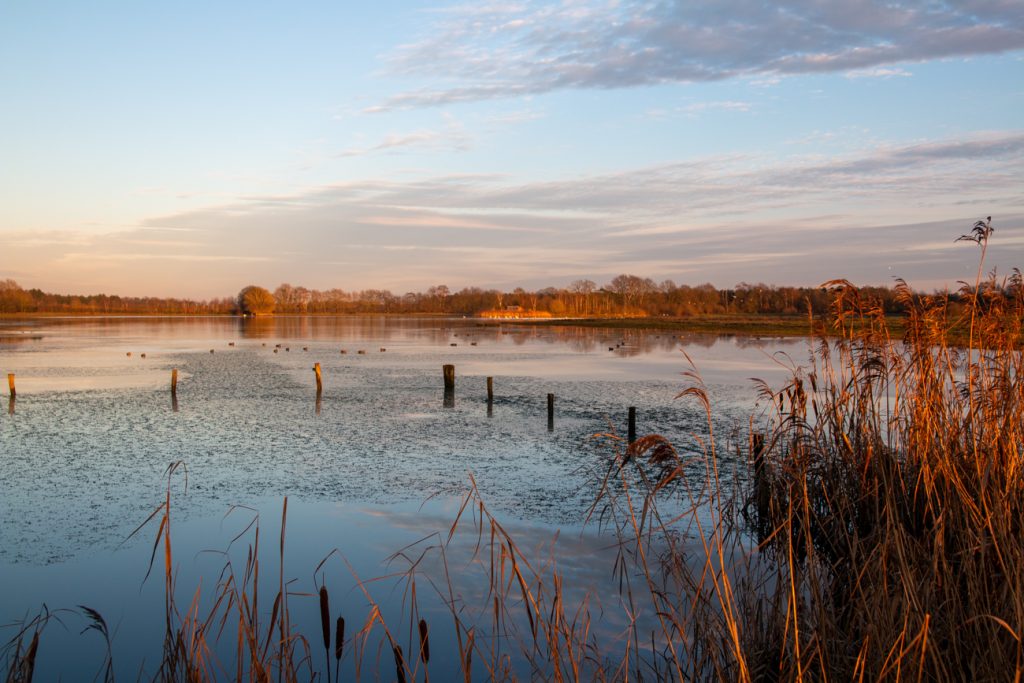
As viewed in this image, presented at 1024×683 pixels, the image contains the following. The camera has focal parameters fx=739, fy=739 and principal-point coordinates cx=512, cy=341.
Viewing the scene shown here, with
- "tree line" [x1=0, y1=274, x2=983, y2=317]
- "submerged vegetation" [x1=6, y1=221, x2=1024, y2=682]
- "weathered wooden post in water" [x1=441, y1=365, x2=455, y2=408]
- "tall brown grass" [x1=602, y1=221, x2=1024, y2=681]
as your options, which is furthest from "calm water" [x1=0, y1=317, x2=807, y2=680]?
"tree line" [x1=0, y1=274, x2=983, y2=317]

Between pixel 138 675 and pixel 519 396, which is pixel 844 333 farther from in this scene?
pixel 519 396

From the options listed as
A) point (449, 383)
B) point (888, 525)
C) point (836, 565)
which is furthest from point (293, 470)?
point (449, 383)

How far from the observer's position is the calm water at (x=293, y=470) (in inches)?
303

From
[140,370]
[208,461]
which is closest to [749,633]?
[208,461]

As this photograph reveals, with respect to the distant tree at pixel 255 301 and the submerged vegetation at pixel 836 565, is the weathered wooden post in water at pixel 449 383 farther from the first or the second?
the distant tree at pixel 255 301

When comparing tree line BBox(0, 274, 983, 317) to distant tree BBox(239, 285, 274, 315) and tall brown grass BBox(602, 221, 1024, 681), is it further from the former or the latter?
tall brown grass BBox(602, 221, 1024, 681)

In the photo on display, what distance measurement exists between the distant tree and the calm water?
127 metres

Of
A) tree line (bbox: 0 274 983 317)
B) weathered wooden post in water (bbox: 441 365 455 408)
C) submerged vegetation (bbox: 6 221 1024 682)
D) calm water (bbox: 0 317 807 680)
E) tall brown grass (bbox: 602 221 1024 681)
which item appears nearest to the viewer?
tall brown grass (bbox: 602 221 1024 681)

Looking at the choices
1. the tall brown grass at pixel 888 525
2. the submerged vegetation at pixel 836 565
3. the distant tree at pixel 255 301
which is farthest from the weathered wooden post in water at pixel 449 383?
the distant tree at pixel 255 301

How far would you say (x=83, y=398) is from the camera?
73.6 ft

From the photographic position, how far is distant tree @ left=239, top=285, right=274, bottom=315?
152 metres

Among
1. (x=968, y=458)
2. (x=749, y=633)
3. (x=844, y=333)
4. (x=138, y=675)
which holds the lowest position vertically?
(x=138, y=675)

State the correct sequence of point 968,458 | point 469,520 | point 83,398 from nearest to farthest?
point 968,458 → point 469,520 → point 83,398

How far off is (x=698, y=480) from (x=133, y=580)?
7.88 m
